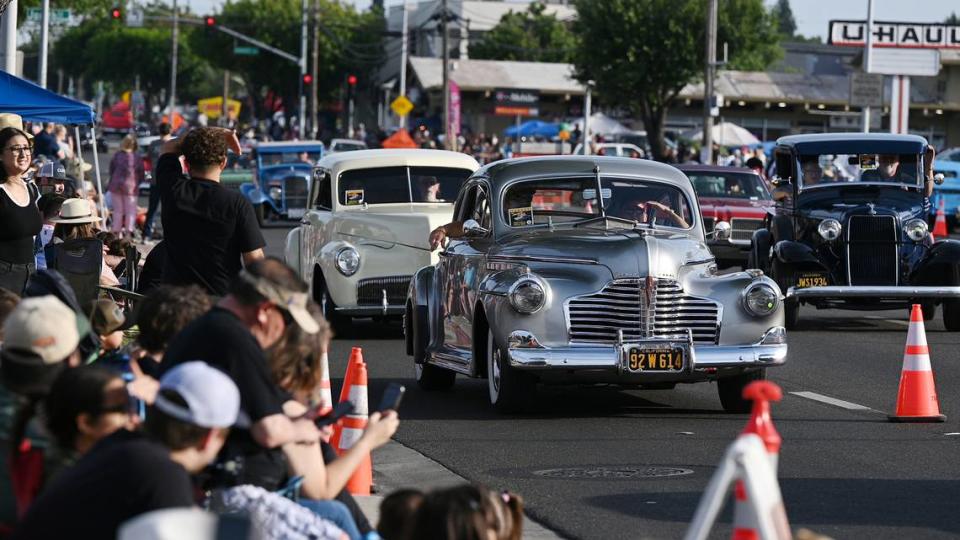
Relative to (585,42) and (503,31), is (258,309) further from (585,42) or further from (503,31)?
(503,31)

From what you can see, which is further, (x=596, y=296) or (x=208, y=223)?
(x=596, y=296)

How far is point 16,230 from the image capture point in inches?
430

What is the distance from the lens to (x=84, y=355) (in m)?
7.28

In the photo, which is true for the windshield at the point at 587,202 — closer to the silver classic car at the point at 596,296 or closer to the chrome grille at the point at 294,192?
the silver classic car at the point at 596,296

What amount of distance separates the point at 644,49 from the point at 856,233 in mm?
52863

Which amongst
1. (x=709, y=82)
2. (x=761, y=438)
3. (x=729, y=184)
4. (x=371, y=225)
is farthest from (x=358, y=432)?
(x=709, y=82)

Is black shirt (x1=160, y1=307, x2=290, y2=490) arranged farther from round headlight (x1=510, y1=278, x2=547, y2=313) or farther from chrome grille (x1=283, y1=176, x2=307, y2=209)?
chrome grille (x1=283, y1=176, x2=307, y2=209)

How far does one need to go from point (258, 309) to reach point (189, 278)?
3408 millimetres

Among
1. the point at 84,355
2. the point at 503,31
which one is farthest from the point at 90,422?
the point at 503,31

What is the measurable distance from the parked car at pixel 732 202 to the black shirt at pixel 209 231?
52.9 ft

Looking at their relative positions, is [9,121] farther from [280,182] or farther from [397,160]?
[280,182]

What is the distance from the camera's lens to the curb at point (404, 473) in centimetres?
961

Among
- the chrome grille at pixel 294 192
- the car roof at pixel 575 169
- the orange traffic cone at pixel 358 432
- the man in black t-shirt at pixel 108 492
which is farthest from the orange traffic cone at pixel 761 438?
the chrome grille at pixel 294 192

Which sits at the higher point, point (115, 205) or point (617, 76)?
point (617, 76)
